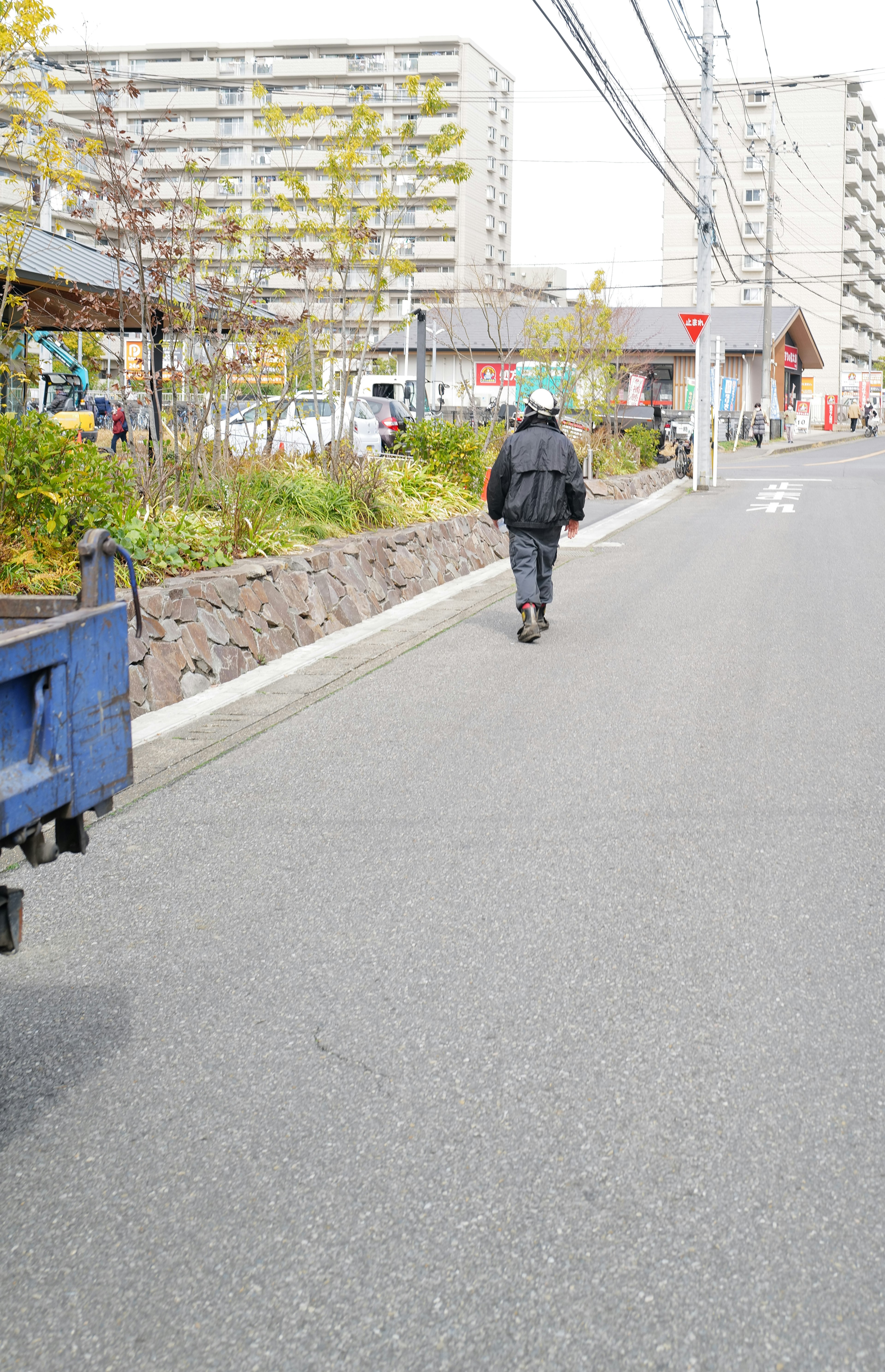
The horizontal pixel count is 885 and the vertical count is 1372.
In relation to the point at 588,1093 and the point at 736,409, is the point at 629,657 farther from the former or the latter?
the point at 736,409

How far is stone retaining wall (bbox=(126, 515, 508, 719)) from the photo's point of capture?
8.05m

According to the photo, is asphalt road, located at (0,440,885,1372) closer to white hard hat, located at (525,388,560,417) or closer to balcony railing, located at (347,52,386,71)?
white hard hat, located at (525,388,560,417)

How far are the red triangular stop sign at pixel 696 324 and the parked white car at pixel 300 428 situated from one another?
6.32 m

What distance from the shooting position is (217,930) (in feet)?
14.5

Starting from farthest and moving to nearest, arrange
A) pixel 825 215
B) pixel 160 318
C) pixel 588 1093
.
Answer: pixel 825 215
pixel 160 318
pixel 588 1093

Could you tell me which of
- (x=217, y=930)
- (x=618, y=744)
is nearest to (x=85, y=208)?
(x=618, y=744)

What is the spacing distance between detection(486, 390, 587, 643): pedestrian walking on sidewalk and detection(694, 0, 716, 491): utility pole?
57.3ft

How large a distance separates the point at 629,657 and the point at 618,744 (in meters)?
2.61

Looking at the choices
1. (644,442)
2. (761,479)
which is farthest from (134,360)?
(761,479)

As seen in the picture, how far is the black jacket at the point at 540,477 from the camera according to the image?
10.2m

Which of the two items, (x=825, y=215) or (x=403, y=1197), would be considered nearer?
(x=403, y=1197)

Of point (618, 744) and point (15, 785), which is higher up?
point (15, 785)

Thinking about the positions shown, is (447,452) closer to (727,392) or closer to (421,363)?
(421,363)

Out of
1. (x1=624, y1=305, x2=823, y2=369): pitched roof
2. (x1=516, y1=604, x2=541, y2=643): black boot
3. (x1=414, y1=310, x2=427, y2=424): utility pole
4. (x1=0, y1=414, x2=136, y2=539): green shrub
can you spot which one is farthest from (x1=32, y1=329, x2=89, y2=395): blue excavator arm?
(x1=624, y1=305, x2=823, y2=369): pitched roof
